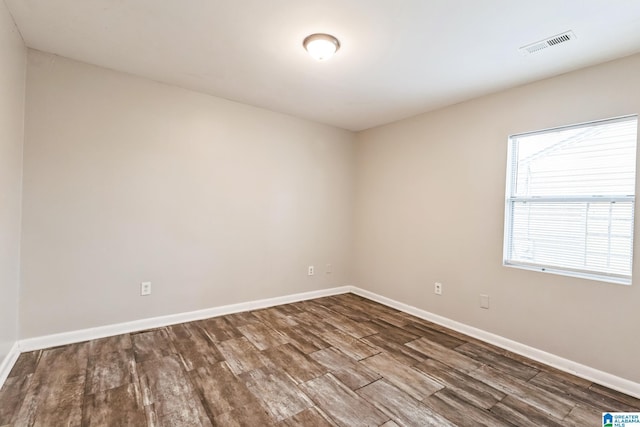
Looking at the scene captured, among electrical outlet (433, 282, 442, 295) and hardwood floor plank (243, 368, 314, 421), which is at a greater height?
electrical outlet (433, 282, 442, 295)

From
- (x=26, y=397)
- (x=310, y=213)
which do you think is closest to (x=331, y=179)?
(x=310, y=213)

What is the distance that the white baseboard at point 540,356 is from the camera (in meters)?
2.12

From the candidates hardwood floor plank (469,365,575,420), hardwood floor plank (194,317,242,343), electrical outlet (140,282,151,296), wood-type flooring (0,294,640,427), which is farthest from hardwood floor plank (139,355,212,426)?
hardwood floor plank (469,365,575,420)

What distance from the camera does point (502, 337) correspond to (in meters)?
2.78

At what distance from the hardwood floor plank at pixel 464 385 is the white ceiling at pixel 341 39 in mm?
2497

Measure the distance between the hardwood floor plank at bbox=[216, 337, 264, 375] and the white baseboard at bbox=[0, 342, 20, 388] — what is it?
4.62ft

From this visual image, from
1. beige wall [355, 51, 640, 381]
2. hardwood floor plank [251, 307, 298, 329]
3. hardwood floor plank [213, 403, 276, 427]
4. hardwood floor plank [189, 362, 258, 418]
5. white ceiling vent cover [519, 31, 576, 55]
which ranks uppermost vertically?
white ceiling vent cover [519, 31, 576, 55]

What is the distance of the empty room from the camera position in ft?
6.19

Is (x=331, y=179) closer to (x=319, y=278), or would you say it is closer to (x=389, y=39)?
(x=319, y=278)

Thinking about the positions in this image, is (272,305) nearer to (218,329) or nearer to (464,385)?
(218,329)

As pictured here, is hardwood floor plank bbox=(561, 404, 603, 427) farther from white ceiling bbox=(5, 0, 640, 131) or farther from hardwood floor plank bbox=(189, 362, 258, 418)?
white ceiling bbox=(5, 0, 640, 131)
